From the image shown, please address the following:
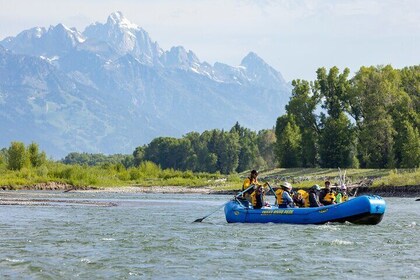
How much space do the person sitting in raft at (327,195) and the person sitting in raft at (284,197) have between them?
1.40 meters

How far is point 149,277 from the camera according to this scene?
22172 mm

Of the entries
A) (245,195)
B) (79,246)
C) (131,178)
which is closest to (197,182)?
(131,178)

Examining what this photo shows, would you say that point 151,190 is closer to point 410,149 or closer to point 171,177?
point 171,177

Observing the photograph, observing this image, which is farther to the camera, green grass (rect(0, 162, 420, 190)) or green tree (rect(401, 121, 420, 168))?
green tree (rect(401, 121, 420, 168))

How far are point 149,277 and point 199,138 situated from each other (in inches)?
6973

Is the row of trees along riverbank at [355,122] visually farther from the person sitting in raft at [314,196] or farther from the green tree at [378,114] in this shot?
the person sitting in raft at [314,196]

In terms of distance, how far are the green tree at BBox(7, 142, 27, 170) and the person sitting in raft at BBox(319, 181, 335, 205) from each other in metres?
77.6

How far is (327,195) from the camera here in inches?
1499

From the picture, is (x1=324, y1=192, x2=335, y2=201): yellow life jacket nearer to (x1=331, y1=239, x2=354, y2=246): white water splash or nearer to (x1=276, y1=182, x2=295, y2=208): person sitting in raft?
(x1=276, y1=182, x2=295, y2=208): person sitting in raft

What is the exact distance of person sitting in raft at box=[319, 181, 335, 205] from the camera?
3809 cm

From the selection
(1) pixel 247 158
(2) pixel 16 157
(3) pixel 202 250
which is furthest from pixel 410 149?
(1) pixel 247 158

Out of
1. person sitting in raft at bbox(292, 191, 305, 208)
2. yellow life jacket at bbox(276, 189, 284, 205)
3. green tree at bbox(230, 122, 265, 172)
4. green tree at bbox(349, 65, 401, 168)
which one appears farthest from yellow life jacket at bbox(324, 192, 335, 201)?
green tree at bbox(230, 122, 265, 172)

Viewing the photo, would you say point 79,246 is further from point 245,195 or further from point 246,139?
point 246,139

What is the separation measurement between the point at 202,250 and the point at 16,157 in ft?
283
